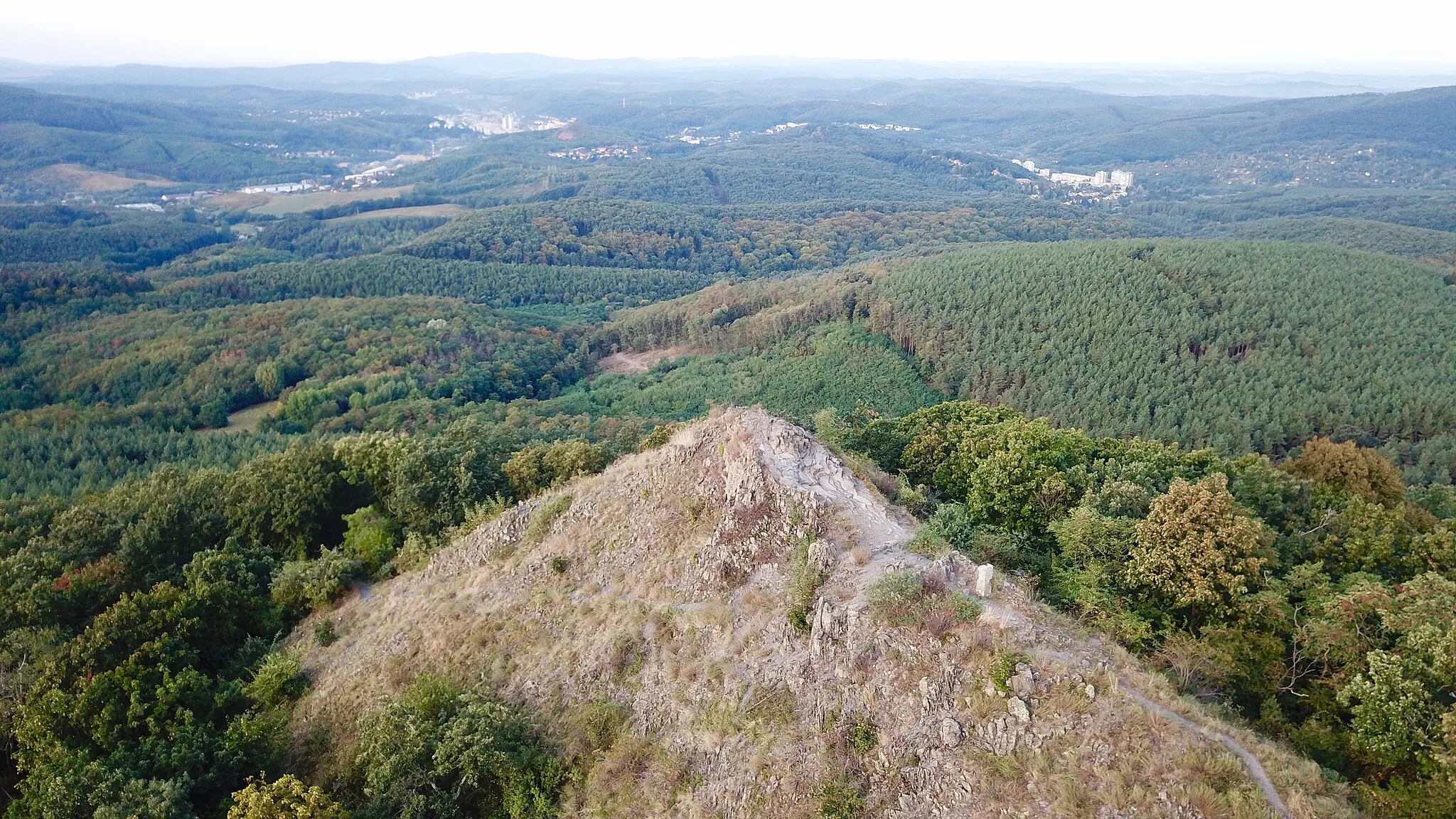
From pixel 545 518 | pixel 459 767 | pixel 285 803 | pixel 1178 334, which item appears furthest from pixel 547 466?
pixel 1178 334

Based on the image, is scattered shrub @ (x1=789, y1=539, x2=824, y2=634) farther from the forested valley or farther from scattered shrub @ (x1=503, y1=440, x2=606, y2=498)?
scattered shrub @ (x1=503, y1=440, x2=606, y2=498)

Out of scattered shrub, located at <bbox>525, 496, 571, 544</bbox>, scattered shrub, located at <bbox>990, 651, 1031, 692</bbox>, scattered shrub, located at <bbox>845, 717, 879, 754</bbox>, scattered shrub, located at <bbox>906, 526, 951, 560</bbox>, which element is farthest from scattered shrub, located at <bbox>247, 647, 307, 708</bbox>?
scattered shrub, located at <bbox>990, 651, 1031, 692</bbox>

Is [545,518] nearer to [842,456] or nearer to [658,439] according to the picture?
[658,439]

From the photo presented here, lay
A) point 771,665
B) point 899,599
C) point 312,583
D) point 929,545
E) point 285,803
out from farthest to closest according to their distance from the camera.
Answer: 1. point 312,583
2. point 929,545
3. point 771,665
4. point 285,803
5. point 899,599

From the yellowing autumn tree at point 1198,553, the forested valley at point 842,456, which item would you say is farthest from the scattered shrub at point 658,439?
the yellowing autumn tree at point 1198,553

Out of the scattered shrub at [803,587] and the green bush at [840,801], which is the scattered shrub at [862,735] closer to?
the green bush at [840,801]

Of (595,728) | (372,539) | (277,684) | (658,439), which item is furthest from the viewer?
(658,439)

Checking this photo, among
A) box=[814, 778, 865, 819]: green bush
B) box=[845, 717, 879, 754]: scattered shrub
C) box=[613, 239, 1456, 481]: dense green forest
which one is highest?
box=[845, 717, 879, 754]: scattered shrub

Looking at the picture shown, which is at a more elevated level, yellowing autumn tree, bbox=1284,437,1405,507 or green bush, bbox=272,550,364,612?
yellowing autumn tree, bbox=1284,437,1405,507
